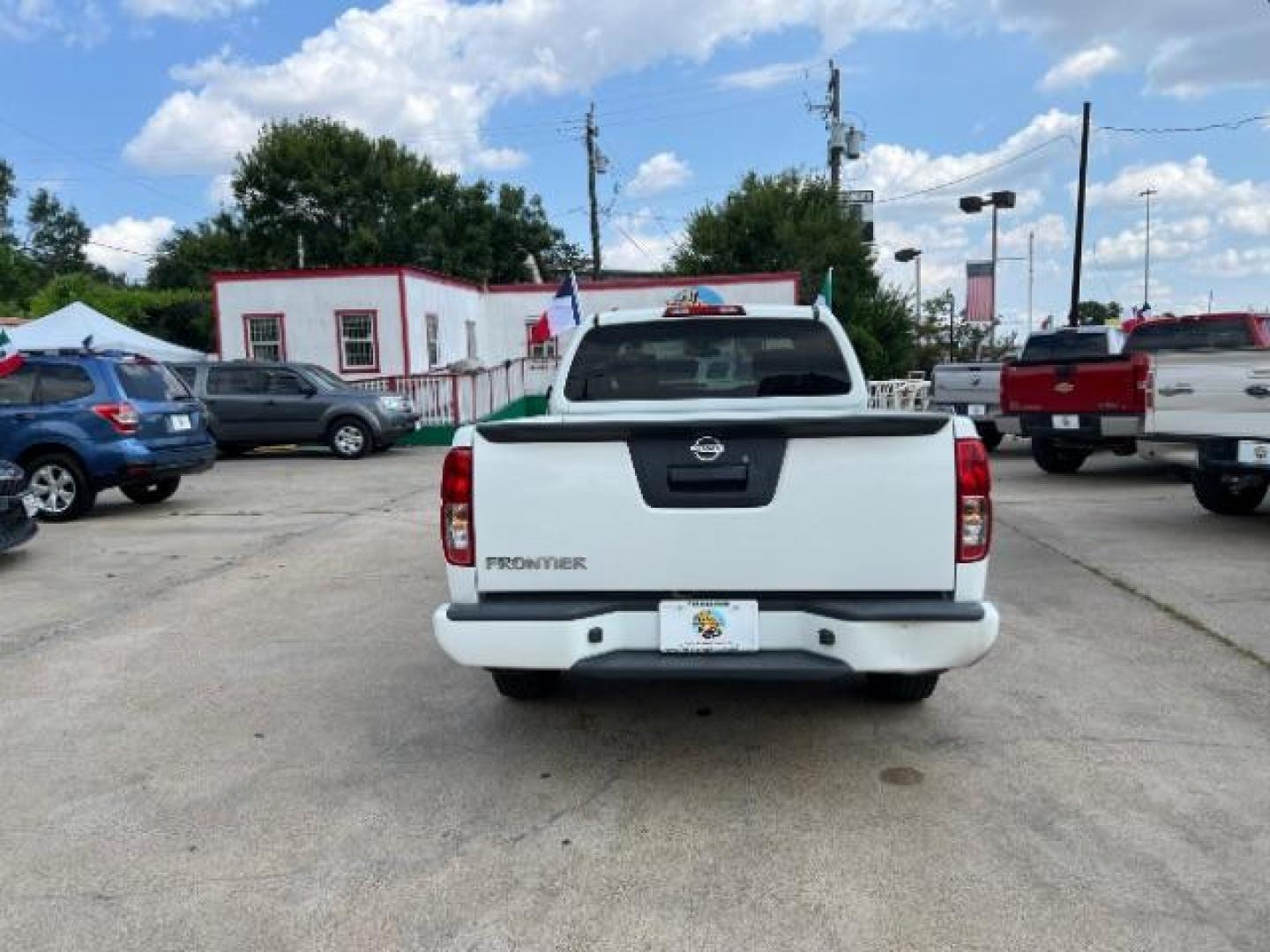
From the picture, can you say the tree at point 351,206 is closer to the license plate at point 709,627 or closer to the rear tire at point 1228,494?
the rear tire at point 1228,494

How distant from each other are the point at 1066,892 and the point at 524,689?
2.41 metres

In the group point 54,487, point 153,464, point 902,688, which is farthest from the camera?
point 153,464

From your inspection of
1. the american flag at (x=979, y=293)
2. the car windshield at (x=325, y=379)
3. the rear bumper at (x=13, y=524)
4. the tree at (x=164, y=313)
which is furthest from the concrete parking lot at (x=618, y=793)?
the tree at (x=164, y=313)

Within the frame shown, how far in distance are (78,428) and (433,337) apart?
50.0 feet

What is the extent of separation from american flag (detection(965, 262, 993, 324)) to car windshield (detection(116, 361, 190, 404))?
27.9 meters

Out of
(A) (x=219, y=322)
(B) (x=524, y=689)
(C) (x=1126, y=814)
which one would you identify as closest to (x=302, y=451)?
(A) (x=219, y=322)

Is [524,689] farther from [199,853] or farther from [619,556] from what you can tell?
[199,853]

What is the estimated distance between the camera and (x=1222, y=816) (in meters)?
3.52

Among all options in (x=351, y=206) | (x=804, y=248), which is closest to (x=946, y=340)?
(x=804, y=248)

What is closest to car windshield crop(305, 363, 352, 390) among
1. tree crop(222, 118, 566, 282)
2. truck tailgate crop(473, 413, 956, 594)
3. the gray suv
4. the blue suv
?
the gray suv

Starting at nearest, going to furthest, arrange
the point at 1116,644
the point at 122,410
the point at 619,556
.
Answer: the point at 619,556 < the point at 1116,644 < the point at 122,410

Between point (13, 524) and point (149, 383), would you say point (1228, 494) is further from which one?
point (149, 383)

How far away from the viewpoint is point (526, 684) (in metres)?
4.67

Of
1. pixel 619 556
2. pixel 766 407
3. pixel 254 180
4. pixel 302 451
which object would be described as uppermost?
pixel 254 180
